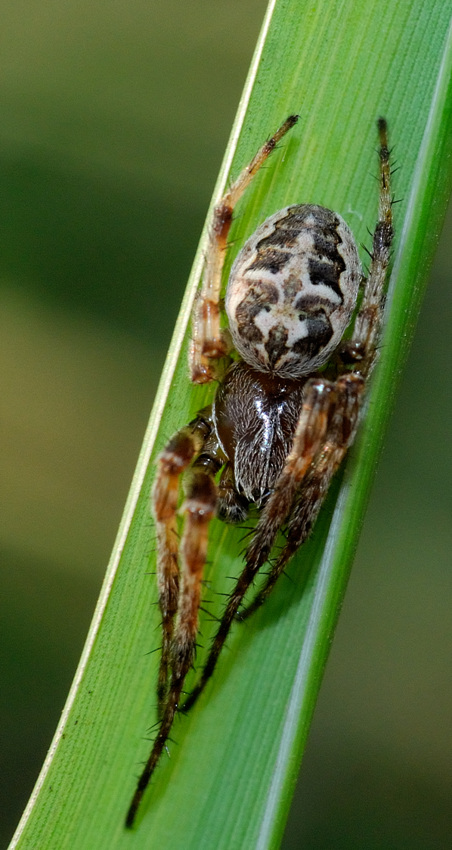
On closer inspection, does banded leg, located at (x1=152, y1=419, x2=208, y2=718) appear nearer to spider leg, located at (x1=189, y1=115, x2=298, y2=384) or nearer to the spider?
the spider

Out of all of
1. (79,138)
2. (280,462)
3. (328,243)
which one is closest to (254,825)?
(280,462)

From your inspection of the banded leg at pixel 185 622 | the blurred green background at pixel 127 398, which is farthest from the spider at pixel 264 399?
the blurred green background at pixel 127 398

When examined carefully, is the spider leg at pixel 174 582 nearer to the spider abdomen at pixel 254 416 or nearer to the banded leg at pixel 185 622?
the banded leg at pixel 185 622

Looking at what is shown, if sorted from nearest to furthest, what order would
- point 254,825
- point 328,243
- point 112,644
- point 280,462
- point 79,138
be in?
point 254,825 → point 112,644 → point 328,243 → point 280,462 → point 79,138

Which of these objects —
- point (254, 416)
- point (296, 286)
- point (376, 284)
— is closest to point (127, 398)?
point (254, 416)

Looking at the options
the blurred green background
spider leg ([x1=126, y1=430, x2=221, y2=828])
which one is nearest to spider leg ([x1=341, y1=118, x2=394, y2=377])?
spider leg ([x1=126, y1=430, x2=221, y2=828])

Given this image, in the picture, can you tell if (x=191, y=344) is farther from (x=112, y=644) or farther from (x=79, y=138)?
(x=79, y=138)

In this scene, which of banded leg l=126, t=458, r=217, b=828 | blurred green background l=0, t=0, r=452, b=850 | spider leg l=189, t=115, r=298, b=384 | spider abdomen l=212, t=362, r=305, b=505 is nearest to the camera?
banded leg l=126, t=458, r=217, b=828
